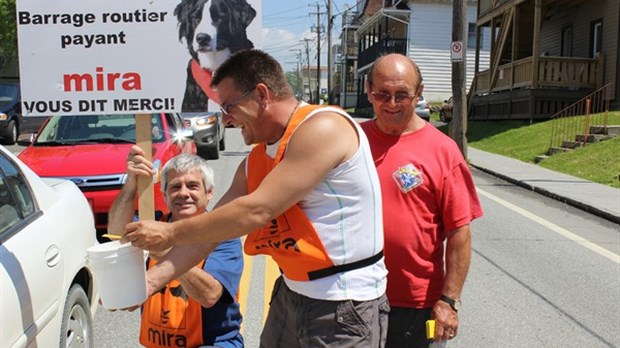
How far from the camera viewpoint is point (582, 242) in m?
7.42

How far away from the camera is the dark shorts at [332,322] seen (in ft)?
6.70

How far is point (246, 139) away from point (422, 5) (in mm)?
36193

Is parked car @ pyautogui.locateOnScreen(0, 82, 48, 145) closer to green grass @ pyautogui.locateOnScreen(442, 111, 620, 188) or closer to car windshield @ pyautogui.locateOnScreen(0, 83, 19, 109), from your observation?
car windshield @ pyautogui.locateOnScreen(0, 83, 19, 109)

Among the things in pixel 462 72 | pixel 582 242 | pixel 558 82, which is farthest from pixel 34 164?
pixel 558 82

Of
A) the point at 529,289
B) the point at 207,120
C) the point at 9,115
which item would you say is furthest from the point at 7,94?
the point at 529,289

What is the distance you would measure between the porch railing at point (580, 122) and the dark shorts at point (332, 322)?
1407 cm

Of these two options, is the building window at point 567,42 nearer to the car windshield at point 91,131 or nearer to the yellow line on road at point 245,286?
the car windshield at point 91,131

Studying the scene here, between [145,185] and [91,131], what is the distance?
5.55m

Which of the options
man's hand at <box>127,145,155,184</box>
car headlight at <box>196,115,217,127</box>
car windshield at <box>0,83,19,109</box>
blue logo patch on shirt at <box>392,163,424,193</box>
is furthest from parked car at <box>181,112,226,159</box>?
blue logo patch on shirt at <box>392,163,424,193</box>

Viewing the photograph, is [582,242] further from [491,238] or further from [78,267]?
[78,267]

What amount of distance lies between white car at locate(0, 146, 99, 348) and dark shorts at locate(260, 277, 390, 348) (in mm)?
1184

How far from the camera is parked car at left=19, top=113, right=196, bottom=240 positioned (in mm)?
6215

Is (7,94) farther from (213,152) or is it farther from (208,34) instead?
(208,34)

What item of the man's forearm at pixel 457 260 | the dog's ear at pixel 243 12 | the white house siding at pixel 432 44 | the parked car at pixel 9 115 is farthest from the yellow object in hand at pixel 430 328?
the white house siding at pixel 432 44
